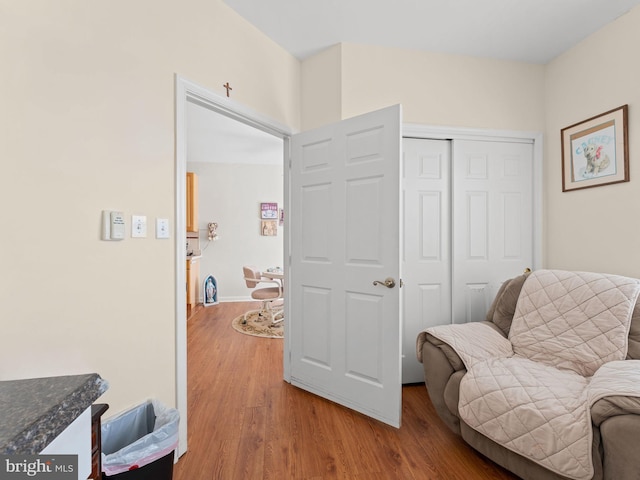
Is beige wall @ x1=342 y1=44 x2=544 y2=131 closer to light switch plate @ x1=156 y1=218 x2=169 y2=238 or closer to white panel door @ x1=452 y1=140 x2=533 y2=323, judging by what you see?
white panel door @ x1=452 y1=140 x2=533 y2=323

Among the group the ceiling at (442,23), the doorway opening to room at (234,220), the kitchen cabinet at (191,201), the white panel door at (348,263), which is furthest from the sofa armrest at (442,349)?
the doorway opening to room at (234,220)

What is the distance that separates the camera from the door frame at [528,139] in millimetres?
2525

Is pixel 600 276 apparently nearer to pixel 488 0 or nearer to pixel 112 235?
pixel 488 0

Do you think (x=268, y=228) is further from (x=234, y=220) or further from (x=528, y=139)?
(x=528, y=139)

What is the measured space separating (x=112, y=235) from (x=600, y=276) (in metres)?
2.63

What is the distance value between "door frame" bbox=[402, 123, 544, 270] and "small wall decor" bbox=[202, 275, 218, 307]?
4.40 metres

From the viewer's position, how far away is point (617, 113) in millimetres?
2131

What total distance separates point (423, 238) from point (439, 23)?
1.51m

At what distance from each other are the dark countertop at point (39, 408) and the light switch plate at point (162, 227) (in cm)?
107

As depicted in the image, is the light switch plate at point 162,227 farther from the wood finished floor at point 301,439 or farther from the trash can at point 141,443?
the wood finished floor at point 301,439

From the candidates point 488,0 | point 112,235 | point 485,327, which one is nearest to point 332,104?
point 488,0

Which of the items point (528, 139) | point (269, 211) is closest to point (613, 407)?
point (528, 139)

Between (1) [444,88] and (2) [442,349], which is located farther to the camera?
(1) [444,88]

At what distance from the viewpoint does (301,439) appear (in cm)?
186
